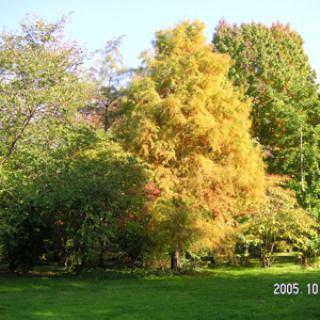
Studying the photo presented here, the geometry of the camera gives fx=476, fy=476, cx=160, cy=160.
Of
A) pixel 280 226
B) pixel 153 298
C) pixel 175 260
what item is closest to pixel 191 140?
pixel 175 260

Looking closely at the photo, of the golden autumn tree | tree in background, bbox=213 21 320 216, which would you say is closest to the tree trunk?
the golden autumn tree

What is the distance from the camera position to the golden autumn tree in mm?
18375

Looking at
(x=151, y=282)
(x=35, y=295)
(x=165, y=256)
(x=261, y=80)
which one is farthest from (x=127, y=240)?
(x=261, y=80)

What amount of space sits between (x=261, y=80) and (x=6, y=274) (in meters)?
19.5

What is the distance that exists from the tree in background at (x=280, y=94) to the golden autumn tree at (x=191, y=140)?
184 inches

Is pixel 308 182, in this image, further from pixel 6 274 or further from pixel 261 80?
pixel 6 274

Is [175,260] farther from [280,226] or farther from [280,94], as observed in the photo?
[280,94]

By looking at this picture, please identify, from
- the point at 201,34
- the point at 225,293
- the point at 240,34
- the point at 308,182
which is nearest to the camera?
the point at 225,293

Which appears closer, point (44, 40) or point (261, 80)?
point (44, 40)

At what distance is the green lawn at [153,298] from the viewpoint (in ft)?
33.3

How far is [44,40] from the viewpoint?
15.0 m

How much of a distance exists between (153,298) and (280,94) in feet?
57.4

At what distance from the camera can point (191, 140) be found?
19391 millimetres

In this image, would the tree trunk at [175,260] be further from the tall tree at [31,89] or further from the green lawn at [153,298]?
the tall tree at [31,89]
